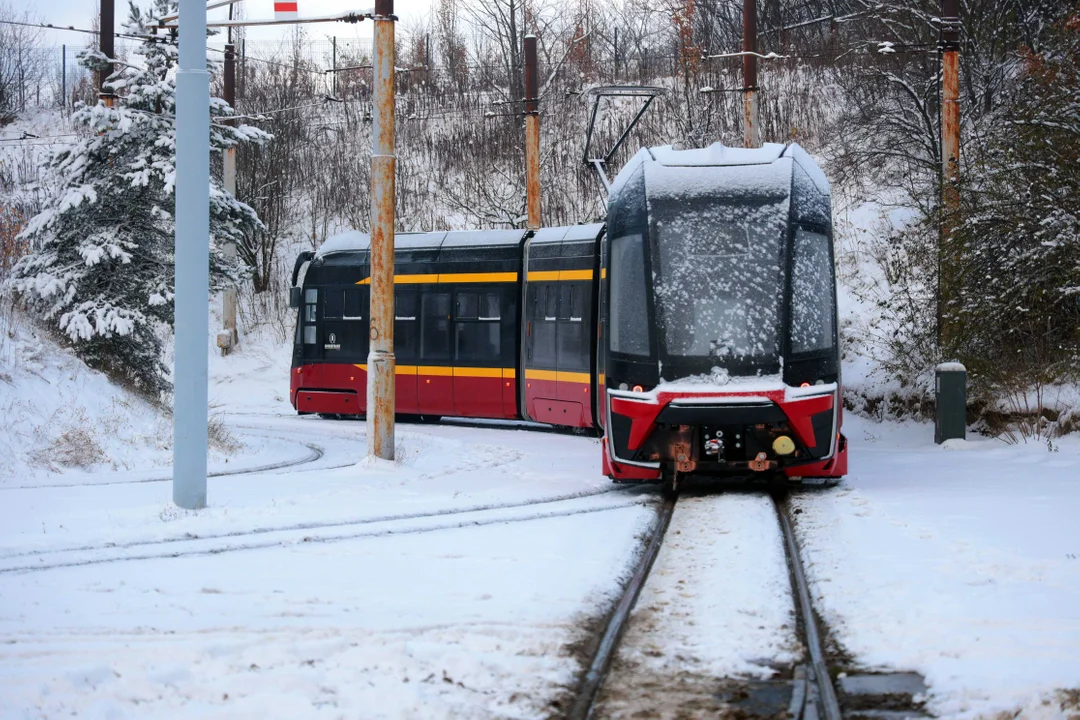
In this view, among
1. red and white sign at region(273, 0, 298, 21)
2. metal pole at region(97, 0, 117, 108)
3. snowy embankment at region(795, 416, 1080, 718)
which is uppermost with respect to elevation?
metal pole at region(97, 0, 117, 108)

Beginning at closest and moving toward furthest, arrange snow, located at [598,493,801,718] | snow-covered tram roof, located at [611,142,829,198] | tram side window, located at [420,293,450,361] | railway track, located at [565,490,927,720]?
railway track, located at [565,490,927,720] < snow, located at [598,493,801,718] < snow-covered tram roof, located at [611,142,829,198] < tram side window, located at [420,293,450,361]

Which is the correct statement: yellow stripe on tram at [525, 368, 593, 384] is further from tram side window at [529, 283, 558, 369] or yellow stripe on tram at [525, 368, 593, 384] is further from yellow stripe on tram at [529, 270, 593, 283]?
yellow stripe on tram at [529, 270, 593, 283]

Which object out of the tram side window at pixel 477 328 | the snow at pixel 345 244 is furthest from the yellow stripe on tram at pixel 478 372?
the snow at pixel 345 244

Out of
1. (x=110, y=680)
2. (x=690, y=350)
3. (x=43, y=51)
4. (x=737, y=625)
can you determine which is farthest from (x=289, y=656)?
(x=43, y=51)

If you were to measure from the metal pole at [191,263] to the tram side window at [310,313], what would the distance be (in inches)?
530

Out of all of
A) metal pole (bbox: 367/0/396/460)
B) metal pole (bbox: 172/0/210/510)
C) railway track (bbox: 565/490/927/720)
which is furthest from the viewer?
metal pole (bbox: 367/0/396/460)

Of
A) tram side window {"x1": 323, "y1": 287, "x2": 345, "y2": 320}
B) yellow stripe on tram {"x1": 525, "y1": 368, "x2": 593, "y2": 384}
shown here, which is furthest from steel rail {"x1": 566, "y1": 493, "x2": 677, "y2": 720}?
tram side window {"x1": 323, "y1": 287, "x2": 345, "y2": 320}

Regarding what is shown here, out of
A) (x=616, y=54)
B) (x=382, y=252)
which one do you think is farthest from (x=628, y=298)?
(x=616, y=54)

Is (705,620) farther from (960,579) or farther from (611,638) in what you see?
(960,579)

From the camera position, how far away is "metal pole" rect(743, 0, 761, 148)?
23719 millimetres

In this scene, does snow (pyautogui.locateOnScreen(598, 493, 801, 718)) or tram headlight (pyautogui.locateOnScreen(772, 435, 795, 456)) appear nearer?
snow (pyautogui.locateOnScreen(598, 493, 801, 718))

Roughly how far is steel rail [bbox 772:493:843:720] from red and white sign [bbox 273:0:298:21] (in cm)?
800

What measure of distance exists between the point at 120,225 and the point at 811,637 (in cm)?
1595

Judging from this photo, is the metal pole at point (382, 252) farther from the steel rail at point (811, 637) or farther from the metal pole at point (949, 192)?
the metal pole at point (949, 192)
